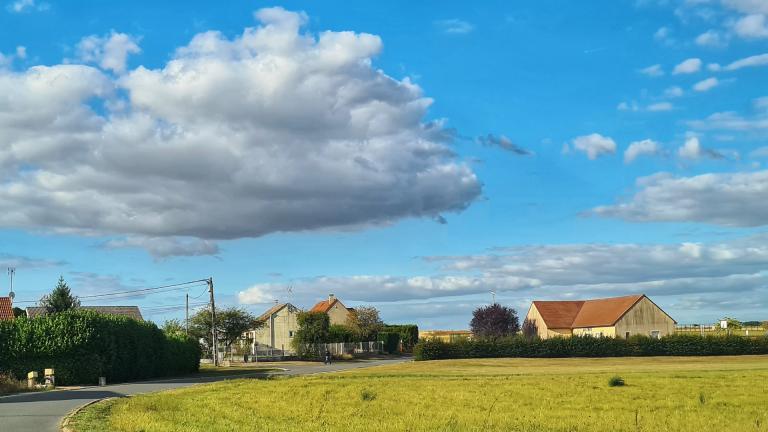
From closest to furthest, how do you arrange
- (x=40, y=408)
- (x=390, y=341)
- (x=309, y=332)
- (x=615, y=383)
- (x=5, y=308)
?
(x=40, y=408) → (x=615, y=383) → (x=5, y=308) → (x=309, y=332) → (x=390, y=341)

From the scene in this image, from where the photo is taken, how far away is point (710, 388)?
33.9 meters

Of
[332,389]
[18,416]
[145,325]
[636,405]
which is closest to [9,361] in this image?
[145,325]

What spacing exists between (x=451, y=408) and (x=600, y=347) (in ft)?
191

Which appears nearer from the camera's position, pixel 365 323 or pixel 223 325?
pixel 223 325

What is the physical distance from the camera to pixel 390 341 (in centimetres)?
10469

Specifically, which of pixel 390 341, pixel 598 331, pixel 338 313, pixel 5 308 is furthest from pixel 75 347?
pixel 338 313

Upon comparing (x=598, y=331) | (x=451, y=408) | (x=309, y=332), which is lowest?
(x=598, y=331)

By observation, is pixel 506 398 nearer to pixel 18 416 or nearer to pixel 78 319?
pixel 18 416

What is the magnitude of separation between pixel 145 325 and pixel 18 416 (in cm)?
3022

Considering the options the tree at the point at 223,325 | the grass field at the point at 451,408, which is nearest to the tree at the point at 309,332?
the tree at the point at 223,325

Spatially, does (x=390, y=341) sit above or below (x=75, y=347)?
below

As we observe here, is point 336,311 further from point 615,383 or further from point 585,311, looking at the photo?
point 615,383

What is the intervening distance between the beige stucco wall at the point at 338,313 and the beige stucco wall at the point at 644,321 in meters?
38.4

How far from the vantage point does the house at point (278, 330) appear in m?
113
